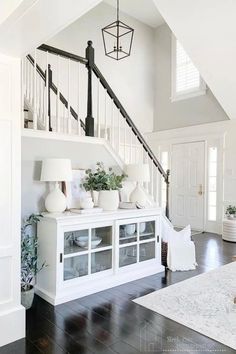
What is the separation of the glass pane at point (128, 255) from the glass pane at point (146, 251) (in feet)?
0.37

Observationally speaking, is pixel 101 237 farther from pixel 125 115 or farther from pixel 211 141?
pixel 211 141

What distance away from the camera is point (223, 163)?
A: 251 inches

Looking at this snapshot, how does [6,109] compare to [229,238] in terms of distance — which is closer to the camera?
[6,109]

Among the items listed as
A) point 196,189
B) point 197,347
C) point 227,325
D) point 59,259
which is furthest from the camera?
point 196,189

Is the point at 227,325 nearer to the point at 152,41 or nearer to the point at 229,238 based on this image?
the point at 229,238

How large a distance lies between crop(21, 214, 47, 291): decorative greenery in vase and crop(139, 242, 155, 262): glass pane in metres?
1.31

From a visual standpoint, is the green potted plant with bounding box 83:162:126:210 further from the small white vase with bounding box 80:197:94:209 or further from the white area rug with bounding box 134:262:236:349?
the white area rug with bounding box 134:262:236:349

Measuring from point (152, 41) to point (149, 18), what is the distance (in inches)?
23.2

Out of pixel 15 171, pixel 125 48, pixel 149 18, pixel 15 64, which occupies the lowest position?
pixel 15 171

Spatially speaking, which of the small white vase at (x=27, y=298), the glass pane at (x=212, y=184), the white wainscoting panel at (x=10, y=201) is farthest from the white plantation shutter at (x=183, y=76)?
the small white vase at (x=27, y=298)

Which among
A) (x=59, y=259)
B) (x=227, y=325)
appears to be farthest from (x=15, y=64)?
(x=227, y=325)

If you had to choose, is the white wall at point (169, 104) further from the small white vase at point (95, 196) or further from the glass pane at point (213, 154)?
the small white vase at point (95, 196)

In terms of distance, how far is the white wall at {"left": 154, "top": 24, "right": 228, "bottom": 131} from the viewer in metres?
6.69

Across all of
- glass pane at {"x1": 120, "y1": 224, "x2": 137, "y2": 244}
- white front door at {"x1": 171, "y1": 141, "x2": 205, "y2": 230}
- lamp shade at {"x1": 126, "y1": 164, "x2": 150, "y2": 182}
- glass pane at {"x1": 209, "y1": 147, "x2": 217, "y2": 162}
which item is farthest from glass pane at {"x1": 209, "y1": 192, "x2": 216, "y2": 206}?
glass pane at {"x1": 120, "y1": 224, "x2": 137, "y2": 244}
